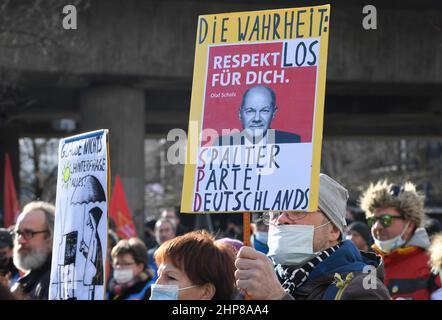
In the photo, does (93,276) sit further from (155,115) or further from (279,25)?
(155,115)

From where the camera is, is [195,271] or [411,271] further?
[411,271]

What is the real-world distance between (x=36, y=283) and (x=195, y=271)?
7.89 ft

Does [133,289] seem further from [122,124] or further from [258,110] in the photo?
[122,124]

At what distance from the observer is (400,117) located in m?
29.6

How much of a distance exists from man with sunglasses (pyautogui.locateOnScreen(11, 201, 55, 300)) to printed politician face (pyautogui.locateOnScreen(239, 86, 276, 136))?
2.50 m

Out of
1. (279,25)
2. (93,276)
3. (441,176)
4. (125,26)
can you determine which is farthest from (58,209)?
(441,176)

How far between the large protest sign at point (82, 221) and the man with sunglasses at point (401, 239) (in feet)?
9.75

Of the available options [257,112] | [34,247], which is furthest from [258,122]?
[34,247]

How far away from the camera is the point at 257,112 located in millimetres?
4859

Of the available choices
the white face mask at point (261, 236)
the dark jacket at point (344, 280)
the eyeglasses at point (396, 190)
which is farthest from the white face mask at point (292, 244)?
the white face mask at point (261, 236)

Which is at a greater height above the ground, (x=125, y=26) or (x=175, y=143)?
(x=125, y=26)

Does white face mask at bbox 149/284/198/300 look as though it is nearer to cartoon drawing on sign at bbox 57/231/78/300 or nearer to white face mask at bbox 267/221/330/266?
white face mask at bbox 267/221/330/266

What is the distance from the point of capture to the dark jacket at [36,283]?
688cm
